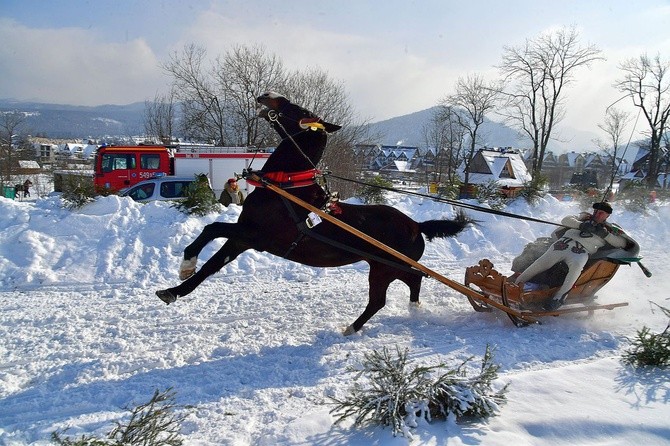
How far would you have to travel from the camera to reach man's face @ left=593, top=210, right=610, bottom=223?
228 inches

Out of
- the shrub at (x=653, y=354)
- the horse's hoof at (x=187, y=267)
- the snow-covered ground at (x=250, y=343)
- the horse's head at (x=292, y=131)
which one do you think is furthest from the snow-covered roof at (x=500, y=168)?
the horse's hoof at (x=187, y=267)

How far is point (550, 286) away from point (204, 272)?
443cm

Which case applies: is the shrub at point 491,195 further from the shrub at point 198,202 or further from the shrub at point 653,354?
the shrub at point 653,354

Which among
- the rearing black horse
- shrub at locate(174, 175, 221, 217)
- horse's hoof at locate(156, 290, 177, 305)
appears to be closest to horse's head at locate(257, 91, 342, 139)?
the rearing black horse

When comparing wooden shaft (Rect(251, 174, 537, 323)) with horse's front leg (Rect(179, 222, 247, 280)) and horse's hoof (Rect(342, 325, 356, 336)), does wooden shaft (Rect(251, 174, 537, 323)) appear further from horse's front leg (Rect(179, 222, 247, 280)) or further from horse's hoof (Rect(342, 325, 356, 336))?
horse's hoof (Rect(342, 325, 356, 336))

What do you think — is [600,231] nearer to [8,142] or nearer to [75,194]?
[75,194]

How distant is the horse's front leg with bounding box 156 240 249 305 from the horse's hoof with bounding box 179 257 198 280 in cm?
4

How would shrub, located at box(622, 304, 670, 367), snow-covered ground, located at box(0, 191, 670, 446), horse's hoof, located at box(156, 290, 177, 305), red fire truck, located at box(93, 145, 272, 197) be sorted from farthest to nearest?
red fire truck, located at box(93, 145, 272, 197) → horse's hoof, located at box(156, 290, 177, 305) → shrub, located at box(622, 304, 670, 367) → snow-covered ground, located at box(0, 191, 670, 446)

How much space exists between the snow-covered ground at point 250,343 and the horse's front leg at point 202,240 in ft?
2.61

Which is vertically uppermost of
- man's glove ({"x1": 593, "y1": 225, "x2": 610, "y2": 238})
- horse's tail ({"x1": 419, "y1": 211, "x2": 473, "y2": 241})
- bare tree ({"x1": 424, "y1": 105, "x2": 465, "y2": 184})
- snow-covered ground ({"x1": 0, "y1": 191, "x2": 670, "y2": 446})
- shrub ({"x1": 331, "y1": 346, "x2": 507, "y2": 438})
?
bare tree ({"x1": 424, "y1": 105, "x2": 465, "y2": 184})

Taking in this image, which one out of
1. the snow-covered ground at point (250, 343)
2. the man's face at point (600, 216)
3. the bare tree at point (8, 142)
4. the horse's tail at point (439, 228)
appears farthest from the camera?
the bare tree at point (8, 142)

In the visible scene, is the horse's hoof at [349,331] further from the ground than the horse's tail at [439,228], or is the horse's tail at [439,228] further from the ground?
the horse's tail at [439,228]

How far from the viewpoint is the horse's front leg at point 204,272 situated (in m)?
4.54

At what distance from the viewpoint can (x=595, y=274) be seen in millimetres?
5918
